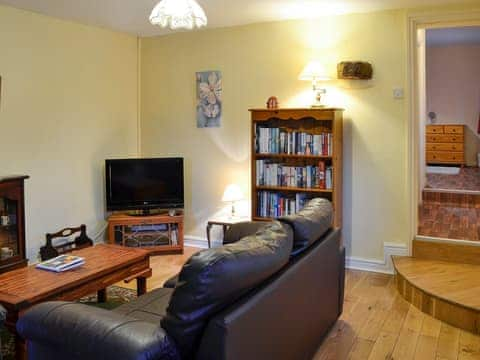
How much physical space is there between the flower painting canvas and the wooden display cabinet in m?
1.95

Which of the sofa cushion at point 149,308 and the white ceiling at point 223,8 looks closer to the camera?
the sofa cushion at point 149,308

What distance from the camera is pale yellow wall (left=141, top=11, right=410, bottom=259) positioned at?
427 centimetres

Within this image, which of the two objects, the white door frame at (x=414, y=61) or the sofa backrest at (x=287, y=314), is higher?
the white door frame at (x=414, y=61)

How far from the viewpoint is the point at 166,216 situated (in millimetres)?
5047

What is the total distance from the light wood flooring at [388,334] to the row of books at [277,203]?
932mm

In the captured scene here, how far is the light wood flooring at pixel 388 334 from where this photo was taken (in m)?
2.86

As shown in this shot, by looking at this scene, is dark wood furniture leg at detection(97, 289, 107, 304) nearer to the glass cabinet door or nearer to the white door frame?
the glass cabinet door

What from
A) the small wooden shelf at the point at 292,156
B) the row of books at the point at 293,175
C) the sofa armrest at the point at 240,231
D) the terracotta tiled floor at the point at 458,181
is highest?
the small wooden shelf at the point at 292,156

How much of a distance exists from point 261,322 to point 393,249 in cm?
272

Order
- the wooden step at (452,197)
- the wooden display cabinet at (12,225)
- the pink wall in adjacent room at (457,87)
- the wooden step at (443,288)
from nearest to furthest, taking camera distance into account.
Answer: the wooden step at (443,288) → the wooden display cabinet at (12,225) → the wooden step at (452,197) → the pink wall in adjacent room at (457,87)

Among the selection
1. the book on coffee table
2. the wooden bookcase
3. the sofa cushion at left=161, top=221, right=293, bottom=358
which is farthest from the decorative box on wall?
Answer: the sofa cushion at left=161, top=221, right=293, bottom=358

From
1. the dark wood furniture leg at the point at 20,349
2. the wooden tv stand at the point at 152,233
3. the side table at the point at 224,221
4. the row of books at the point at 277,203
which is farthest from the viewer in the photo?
the wooden tv stand at the point at 152,233

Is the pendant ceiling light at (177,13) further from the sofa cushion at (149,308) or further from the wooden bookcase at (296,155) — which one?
the wooden bookcase at (296,155)

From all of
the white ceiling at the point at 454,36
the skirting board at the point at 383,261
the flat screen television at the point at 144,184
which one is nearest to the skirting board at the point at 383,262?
the skirting board at the point at 383,261
